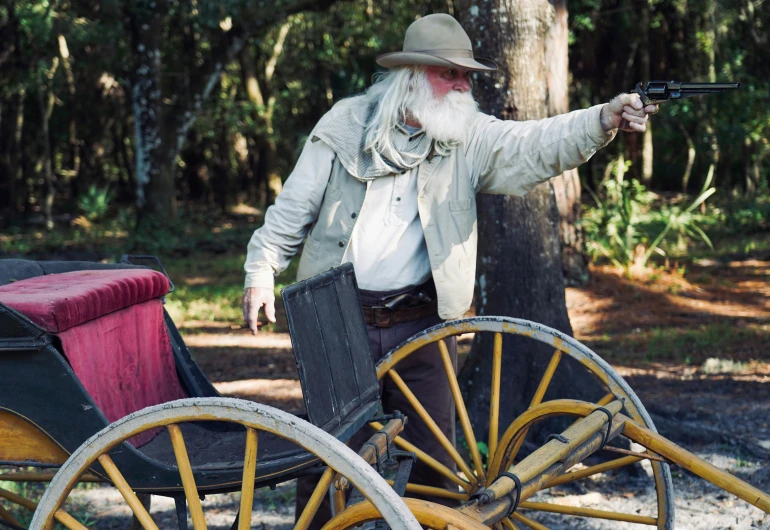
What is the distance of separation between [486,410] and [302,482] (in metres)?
1.58

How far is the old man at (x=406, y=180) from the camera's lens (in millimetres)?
2932

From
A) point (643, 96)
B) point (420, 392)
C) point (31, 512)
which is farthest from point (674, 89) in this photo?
point (31, 512)

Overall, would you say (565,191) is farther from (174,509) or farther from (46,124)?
(46,124)

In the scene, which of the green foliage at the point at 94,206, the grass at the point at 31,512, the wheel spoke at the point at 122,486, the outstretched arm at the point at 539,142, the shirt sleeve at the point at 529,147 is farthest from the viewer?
the green foliage at the point at 94,206

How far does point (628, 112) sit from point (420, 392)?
1.30m

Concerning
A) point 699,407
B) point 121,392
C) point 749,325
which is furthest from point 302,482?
point 749,325

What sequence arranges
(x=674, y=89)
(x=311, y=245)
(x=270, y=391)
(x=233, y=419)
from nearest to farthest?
1. (x=233, y=419)
2. (x=674, y=89)
3. (x=311, y=245)
4. (x=270, y=391)

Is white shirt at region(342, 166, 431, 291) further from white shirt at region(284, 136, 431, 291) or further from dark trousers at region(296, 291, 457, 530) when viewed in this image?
dark trousers at region(296, 291, 457, 530)

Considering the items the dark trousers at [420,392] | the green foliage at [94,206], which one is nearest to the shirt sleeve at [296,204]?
the dark trousers at [420,392]

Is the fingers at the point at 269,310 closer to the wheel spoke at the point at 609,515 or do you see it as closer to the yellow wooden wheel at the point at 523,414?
the yellow wooden wheel at the point at 523,414

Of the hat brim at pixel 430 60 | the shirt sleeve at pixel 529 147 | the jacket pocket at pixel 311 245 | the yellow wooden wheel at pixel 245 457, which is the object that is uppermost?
the hat brim at pixel 430 60

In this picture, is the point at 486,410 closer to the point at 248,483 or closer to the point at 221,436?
the point at 221,436

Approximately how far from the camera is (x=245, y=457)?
2084mm

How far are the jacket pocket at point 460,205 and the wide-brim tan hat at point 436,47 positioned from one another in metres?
0.46
